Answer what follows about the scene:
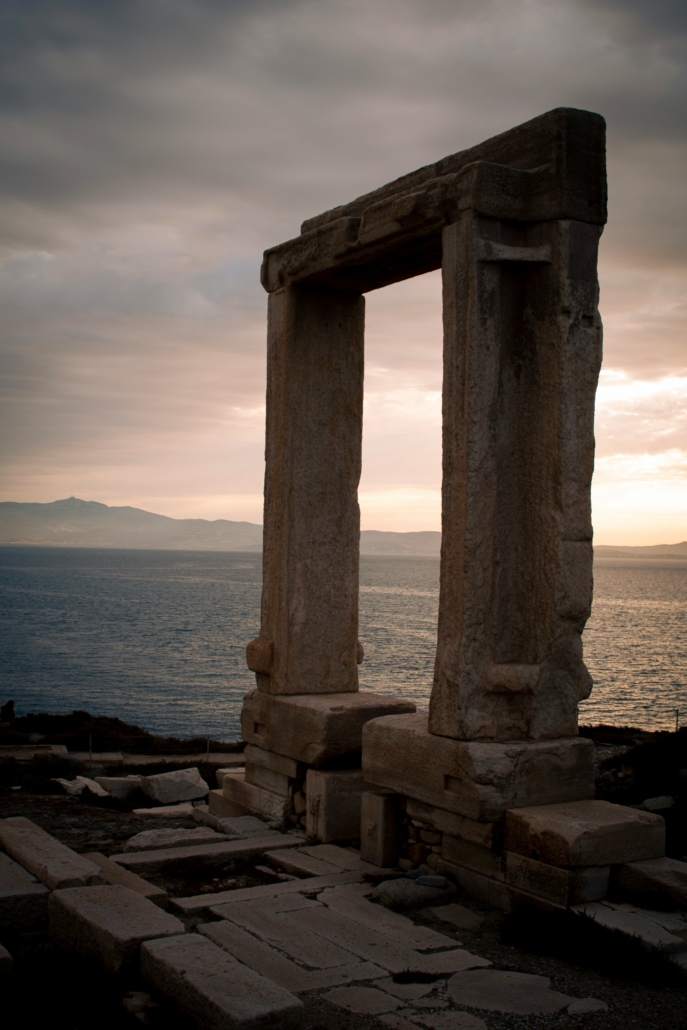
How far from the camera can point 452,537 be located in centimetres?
584

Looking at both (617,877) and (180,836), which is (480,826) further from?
(180,836)

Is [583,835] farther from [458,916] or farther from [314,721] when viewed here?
[314,721]

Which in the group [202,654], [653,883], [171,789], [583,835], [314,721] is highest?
[314,721]

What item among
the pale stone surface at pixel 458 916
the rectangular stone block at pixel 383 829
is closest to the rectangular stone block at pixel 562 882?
the pale stone surface at pixel 458 916

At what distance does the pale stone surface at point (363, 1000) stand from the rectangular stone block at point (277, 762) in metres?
2.84

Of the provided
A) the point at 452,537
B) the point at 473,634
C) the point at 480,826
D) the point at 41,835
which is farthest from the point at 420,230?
the point at 41,835

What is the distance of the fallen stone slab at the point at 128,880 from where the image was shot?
5527 millimetres

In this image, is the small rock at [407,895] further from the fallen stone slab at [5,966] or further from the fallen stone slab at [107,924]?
the fallen stone slab at [5,966]

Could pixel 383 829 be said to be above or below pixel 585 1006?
above

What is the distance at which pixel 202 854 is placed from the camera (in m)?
6.37

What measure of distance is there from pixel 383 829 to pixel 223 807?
2.38 metres

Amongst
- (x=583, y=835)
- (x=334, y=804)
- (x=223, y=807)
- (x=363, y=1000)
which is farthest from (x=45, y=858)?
(x=583, y=835)

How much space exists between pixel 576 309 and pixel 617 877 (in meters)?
3.30

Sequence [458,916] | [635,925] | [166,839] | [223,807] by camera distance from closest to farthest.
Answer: [635,925] → [458,916] → [166,839] → [223,807]
